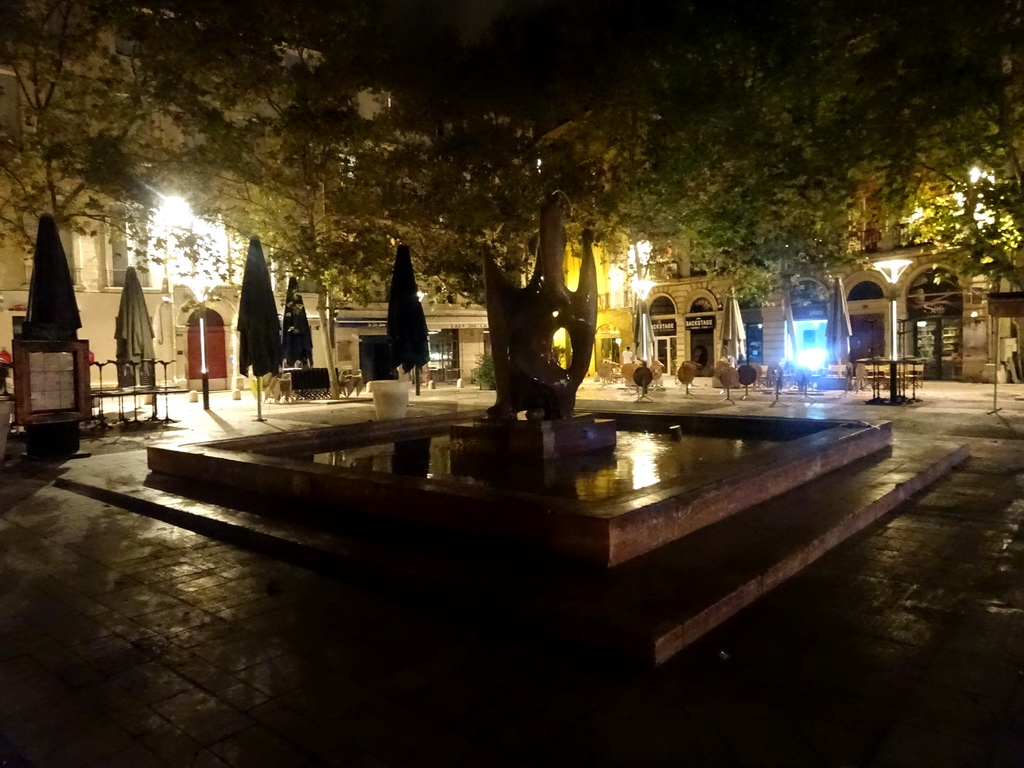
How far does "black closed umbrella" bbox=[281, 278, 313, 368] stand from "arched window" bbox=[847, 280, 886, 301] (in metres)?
22.0

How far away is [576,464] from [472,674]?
3907mm

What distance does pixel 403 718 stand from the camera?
285cm

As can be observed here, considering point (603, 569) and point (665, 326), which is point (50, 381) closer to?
point (603, 569)

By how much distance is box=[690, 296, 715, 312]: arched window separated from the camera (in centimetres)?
3375

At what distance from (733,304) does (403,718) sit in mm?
22639

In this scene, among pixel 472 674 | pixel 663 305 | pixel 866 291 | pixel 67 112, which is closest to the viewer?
pixel 472 674

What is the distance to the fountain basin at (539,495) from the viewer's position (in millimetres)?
4238

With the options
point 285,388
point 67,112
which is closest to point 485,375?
point 285,388

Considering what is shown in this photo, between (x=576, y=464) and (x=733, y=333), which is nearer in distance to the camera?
(x=576, y=464)

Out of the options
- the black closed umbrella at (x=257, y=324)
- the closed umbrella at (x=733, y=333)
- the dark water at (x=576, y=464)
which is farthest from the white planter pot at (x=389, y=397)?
the closed umbrella at (x=733, y=333)

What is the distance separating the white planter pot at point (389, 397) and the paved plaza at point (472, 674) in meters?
7.79

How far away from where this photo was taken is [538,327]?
25.0 feet

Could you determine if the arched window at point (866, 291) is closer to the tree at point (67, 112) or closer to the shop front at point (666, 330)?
the shop front at point (666, 330)

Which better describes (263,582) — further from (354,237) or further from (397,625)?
(354,237)
